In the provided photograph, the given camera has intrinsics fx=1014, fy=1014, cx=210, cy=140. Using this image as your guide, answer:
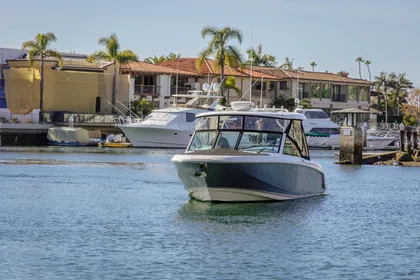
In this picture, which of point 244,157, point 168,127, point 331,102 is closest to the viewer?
point 244,157

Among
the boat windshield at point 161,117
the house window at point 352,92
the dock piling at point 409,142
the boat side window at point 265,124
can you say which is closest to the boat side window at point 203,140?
the boat side window at point 265,124

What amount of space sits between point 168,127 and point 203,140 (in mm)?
48956

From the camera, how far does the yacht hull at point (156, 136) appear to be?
8231cm

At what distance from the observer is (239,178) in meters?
31.6

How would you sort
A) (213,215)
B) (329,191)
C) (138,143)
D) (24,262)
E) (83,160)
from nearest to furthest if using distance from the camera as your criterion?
(24,262) → (213,215) → (329,191) → (83,160) → (138,143)

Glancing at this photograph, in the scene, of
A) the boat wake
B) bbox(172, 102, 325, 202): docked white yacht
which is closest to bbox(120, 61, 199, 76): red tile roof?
the boat wake

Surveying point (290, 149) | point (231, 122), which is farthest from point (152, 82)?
point (231, 122)

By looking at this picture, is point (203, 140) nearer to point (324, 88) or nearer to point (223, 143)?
point (223, 143)

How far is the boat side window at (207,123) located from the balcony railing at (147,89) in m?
72.1

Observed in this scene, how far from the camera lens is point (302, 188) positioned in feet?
113

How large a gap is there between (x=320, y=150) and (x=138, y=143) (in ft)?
53.5

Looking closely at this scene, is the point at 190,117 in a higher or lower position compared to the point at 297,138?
higher

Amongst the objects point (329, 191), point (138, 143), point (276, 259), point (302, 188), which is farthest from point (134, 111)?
point (276, 259)

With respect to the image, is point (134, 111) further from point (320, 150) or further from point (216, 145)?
point (216, 145)
